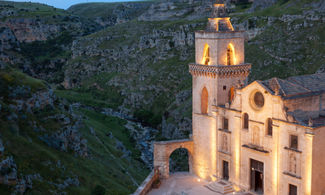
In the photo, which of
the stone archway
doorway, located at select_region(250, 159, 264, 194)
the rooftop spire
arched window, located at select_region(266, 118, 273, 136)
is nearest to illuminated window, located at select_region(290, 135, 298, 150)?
arched window, located at select_region(266, 118, 273, 136)

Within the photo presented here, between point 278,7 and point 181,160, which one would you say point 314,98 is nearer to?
point 181,160

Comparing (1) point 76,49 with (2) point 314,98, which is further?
(1) point 76,49

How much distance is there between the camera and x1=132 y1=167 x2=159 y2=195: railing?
43294 mm

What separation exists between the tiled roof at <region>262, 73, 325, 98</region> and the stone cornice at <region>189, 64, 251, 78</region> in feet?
19.0

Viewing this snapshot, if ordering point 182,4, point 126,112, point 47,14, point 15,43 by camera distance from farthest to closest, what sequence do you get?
point 47,14 → point 182,4 → point 15,43 → point 126,112

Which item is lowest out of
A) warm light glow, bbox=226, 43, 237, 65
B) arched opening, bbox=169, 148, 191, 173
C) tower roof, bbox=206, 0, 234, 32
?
arched opening, bbox=169, 148, 191, 173

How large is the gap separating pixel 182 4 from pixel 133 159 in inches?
3603

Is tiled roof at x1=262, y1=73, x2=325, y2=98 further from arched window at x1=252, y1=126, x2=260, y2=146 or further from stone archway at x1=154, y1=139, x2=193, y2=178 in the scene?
stone archway at x1=154, y1=139, x2=193, y2=178

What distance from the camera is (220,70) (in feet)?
148

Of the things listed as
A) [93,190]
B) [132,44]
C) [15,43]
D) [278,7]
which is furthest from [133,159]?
[15,43]

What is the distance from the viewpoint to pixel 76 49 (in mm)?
167375

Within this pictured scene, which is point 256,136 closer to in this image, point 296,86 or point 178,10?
point 296,86

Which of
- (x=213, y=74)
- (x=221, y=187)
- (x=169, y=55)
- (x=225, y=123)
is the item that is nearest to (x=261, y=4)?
(x=169, y=55)

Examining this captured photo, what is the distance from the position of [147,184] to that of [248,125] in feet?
39.4
